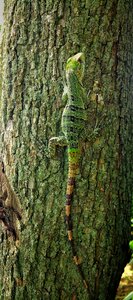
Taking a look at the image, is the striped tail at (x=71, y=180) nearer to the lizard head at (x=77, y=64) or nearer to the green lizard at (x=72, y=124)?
the green lizard at (x=72, y=124)

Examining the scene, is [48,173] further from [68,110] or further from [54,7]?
[54,7]

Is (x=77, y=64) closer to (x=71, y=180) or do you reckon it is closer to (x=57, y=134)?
(x=57, y=134)

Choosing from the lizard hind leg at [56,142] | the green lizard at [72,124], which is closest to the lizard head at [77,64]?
the green lizard at [72,124]

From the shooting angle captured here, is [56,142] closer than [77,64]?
No

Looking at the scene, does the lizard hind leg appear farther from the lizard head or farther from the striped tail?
the lizard head

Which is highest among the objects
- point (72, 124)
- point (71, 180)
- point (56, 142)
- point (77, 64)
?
point (77, 64)

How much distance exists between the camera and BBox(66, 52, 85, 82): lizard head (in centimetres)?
247

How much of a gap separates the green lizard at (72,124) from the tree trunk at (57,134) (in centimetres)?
4

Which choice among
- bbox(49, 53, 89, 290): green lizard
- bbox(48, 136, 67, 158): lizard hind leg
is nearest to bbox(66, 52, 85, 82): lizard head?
bbox(49, 53, 89, 290): green lizard

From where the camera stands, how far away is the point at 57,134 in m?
2.61

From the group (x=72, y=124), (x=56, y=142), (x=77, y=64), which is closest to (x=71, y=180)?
(x=56, y=142)

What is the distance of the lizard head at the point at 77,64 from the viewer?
247 centimetres

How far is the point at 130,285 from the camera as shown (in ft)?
10.9

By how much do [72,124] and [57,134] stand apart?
14 centimetres
